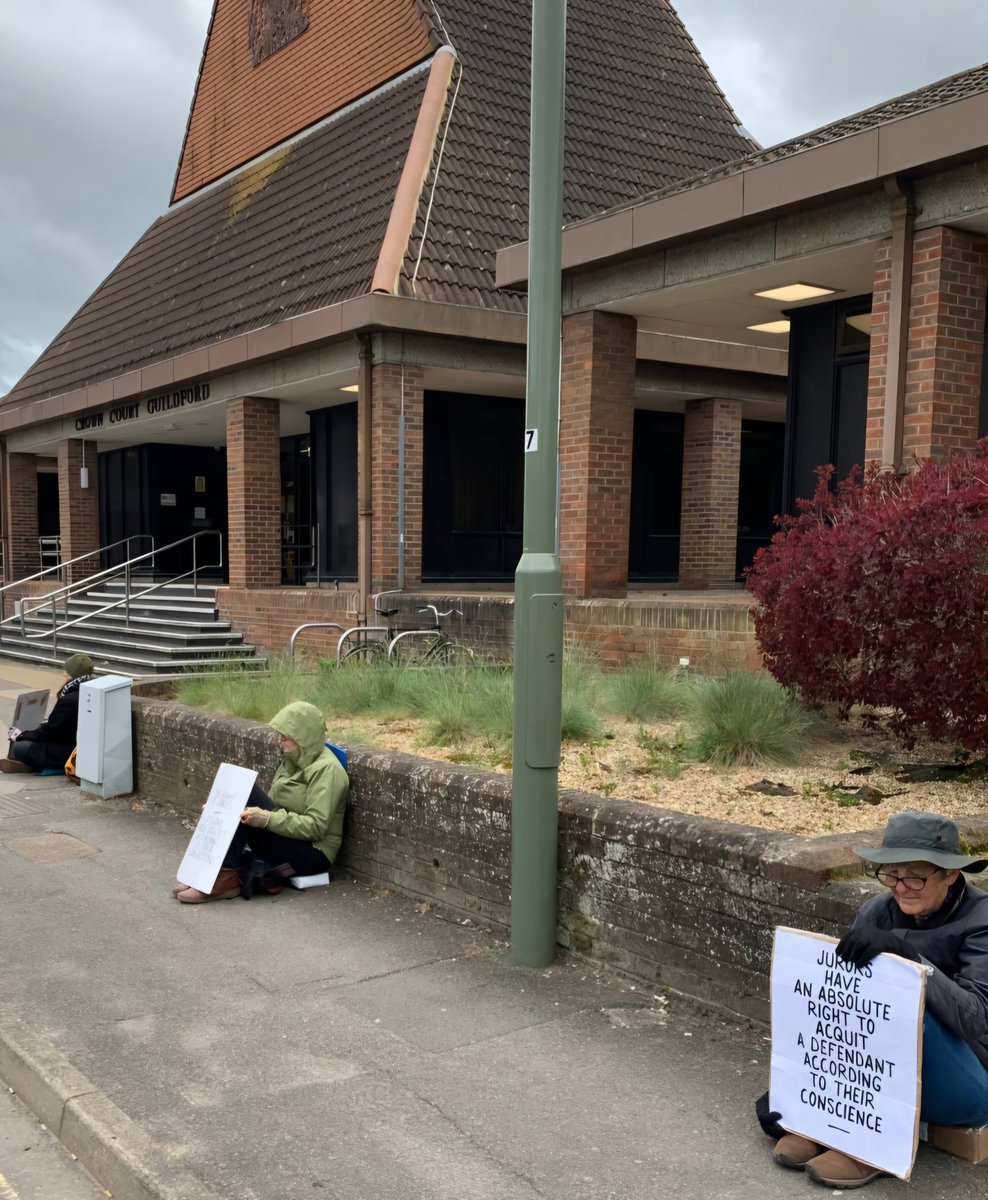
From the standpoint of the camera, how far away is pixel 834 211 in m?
8.94

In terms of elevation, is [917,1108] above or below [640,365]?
below

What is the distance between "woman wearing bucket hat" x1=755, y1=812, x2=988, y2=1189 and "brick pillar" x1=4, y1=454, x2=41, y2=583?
22.7 m

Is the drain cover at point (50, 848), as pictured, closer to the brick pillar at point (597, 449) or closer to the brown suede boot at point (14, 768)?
the brown suede boot at point (14, 768)

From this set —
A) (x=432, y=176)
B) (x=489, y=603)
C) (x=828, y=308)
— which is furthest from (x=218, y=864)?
(x=432, y=176)

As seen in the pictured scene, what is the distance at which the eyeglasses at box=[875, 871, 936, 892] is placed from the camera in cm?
312

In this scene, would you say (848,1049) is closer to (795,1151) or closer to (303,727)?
(795,1151)

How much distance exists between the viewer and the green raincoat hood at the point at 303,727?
5.68m

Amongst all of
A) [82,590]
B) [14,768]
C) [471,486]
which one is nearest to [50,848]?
[14,768]

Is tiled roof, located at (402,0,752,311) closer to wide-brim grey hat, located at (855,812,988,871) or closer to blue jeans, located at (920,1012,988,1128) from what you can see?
wide-brim grey hat, located at (855,812,988,871)

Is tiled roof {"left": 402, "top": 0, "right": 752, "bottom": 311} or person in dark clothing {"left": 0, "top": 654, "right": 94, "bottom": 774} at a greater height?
tiled roof {"left": 402, "top": 0, "right": 752, "bottom": 311}

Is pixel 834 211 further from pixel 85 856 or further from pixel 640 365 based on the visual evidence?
→ pixel 85 856

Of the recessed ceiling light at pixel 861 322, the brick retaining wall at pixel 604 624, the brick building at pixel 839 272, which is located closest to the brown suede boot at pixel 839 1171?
the brick retaining wall at pixel 604 624

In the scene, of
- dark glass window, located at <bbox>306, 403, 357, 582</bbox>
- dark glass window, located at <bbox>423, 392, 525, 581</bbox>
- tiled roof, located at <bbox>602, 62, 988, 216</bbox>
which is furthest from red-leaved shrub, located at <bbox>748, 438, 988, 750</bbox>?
dark glass window, located at <bbox>306, 403, 357, 582</bbox>

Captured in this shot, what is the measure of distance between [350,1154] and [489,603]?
8.42 meters
